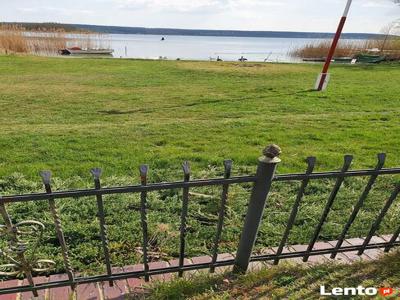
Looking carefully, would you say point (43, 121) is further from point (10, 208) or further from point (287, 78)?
point (287, 78)

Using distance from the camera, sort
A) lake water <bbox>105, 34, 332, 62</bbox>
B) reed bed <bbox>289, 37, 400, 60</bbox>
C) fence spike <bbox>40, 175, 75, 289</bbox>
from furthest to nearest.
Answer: lake water <bbox>105, 34, 332, 62</bbox>
reed bed <bbox>289, 37, 400, 60</bbox>
fence spike <bbox>40, 175, 75, 289</bbox>

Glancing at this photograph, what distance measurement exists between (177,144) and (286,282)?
11.2 ft

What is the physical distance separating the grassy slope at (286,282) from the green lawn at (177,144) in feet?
1.35

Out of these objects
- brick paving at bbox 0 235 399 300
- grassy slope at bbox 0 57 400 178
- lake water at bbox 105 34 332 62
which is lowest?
lake water at bbox 105 34 332 62

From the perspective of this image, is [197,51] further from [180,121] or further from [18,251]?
[18,251]

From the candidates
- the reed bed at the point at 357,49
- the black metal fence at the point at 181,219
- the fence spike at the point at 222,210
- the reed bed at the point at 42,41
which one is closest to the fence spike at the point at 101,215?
the black metal fence at the point at 181,219

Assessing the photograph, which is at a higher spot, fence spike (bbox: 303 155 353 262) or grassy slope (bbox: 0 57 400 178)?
fence spike (bbox: 303 155 353 262)

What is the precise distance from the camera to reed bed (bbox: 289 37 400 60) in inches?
1033

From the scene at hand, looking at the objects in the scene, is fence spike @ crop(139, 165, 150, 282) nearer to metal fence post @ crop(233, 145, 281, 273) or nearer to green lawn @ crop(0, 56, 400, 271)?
green lawn @ crop(0, 56, 400, 271)

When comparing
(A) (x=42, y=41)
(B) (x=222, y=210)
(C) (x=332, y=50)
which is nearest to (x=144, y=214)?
(B) (x=222, y=210)

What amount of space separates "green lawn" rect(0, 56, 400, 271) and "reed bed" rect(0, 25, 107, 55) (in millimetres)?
12381

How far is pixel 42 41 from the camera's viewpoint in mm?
26594

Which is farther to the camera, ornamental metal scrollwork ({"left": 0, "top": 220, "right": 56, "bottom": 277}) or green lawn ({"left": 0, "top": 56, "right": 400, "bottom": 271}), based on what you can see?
green lawn ({"left": 0, "top": 56, "right": 400, "bottom": 271})

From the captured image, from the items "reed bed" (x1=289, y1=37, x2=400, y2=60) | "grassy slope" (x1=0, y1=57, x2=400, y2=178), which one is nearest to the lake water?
"reed bed" (x1=289, y1=37, x2=400, y2=60)
